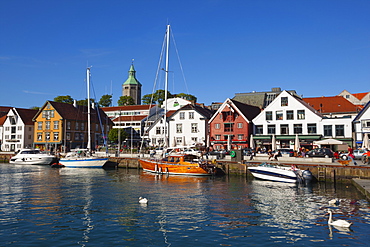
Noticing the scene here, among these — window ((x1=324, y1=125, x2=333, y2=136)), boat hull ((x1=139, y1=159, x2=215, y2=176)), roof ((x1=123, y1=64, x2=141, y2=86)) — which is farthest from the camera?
roof ((x1=123, y1=64, x2=141, y2=86))

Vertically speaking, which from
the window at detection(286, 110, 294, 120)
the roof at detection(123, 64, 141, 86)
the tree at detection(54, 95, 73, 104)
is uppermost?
the roof at detection(123, 64, 141, 86)

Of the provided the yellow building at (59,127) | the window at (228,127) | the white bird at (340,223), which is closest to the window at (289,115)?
the window at (228,127)

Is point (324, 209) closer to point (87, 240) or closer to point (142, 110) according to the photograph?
point (87, 240)

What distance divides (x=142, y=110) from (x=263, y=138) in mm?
54591

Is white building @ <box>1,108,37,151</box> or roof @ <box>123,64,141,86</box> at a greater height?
roof @ <box>123,64,141,86</box>

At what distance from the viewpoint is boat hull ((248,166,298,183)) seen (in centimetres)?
3253

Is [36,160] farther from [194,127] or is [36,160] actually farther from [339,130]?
[339,130]

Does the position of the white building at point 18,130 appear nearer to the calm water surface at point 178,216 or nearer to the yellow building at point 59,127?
the yellow building at point 59,127

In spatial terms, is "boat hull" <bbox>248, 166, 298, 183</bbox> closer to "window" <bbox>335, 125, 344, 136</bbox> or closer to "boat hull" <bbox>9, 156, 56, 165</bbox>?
"window" <bbox>335, 125, 344, 136</bbox>

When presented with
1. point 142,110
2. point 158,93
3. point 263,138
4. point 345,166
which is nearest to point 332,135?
point 263,138

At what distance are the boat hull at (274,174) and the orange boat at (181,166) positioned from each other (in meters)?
5.54

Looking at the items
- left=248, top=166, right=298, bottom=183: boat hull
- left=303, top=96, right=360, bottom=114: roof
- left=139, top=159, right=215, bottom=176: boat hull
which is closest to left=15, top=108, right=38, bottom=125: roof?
left=139, top=159, right=215, bottom=176: boat hull

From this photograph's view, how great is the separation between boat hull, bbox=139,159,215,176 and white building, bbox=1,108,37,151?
5466 cm

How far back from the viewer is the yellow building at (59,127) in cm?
7838
